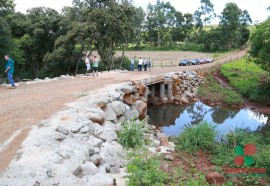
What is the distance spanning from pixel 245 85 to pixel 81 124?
22.4 meters

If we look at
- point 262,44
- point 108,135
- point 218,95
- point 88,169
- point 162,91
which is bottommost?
point 218,95

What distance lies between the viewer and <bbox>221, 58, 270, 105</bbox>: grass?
23953mm

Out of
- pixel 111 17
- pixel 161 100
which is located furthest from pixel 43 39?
pixel 161 100

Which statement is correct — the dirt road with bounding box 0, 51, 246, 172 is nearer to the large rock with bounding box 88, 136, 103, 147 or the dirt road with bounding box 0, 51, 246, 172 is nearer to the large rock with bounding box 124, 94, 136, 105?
the large rock with bounding box 88, 136, 103, 147

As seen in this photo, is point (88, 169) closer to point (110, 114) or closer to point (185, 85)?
point (110, 114)

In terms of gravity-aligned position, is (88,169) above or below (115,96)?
below

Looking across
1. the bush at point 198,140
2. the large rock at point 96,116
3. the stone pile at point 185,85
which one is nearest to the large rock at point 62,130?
the large rock at point 96,116

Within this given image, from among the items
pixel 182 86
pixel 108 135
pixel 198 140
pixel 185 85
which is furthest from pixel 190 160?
pixel 185 85

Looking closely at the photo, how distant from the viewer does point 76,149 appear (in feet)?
22.2

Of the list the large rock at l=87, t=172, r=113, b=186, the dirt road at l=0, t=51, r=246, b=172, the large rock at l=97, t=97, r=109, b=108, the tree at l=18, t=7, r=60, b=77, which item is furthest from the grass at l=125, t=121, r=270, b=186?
the tree at l=18, t=7, r=60, b=77

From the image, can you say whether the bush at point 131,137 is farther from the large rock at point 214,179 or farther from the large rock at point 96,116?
the large rock at point 214,179

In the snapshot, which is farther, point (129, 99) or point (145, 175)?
point (129, 99)

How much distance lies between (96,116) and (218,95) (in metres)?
18.3

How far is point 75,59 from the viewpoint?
30625 mm
